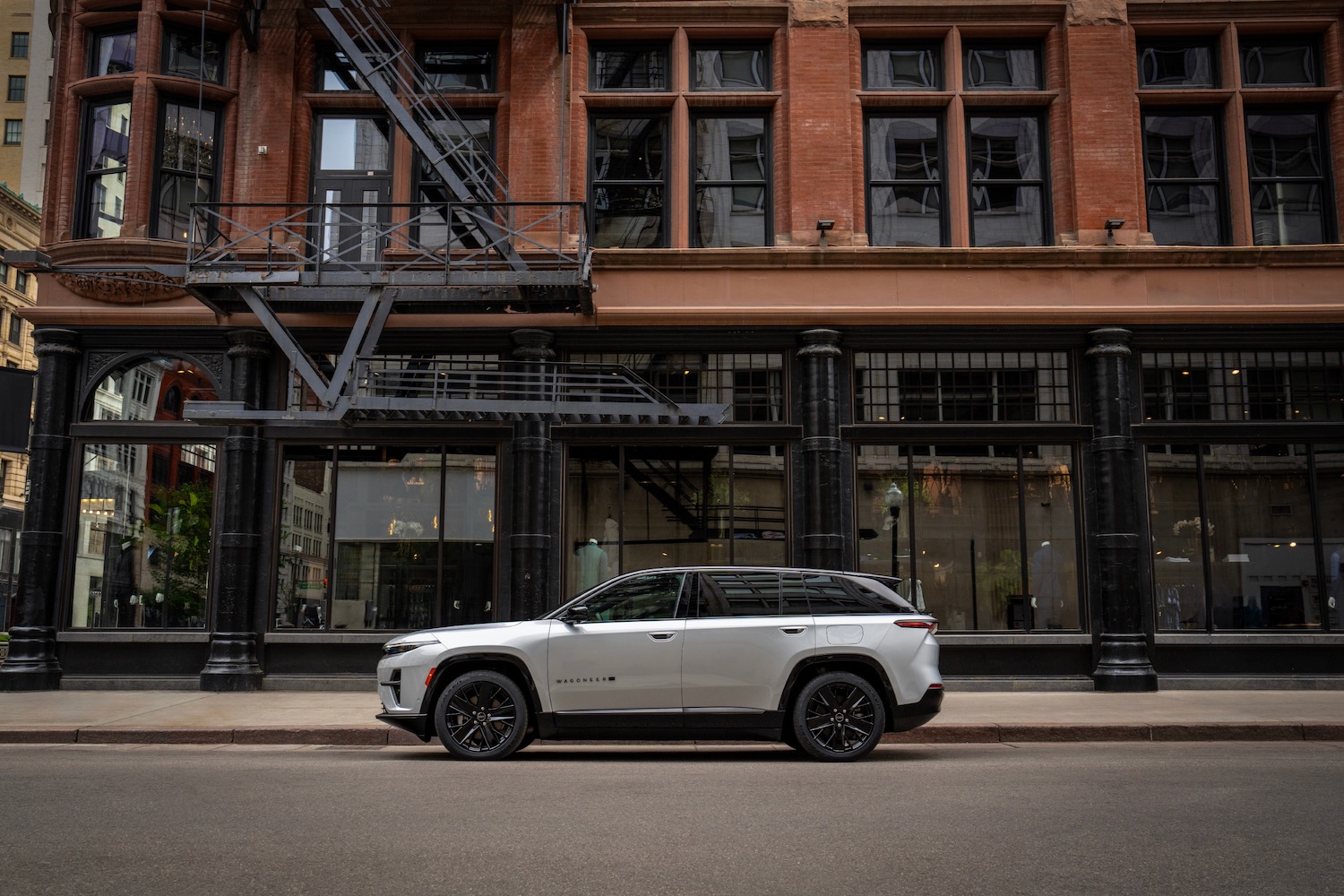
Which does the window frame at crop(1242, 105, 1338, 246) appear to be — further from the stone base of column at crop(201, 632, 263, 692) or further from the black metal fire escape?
the stone base of column at crop(201, 632, 263, 692)

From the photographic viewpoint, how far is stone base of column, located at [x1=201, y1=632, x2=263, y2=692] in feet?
53.2

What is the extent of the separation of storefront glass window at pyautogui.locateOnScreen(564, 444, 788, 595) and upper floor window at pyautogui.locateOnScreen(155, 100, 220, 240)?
6.83 meters

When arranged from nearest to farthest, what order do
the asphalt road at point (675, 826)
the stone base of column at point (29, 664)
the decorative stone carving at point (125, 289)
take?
the asphalt road at point (675, 826) < the stone base of column at point (29, 664) < the decorative stone carving at point (125, 289)

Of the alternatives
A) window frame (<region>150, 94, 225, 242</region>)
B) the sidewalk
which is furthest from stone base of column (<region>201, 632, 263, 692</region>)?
window frame (<region>150, 94, 225, 242</region>)

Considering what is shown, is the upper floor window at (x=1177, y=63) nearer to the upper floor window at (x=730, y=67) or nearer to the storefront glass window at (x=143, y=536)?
the upper floor window at (x=730, y=67)

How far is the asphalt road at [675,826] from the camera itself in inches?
218

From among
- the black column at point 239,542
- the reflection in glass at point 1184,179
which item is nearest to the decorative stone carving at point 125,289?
the black column at point 239,542

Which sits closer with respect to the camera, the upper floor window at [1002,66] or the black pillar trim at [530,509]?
the black pillar trim at [530,509]

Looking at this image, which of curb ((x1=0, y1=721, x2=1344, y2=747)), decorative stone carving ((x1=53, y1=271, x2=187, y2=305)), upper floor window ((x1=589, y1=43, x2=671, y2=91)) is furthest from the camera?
upper floor window ((x1=589, y1=43, x2=671, y2=91))

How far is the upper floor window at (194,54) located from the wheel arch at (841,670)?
13092 millimetres

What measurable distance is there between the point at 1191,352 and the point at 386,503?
11903 millimetres

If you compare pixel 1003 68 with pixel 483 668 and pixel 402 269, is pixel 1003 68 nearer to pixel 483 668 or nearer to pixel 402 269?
pixel 402 269

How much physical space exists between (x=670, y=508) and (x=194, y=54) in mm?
9884

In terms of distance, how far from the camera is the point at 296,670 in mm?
16641
